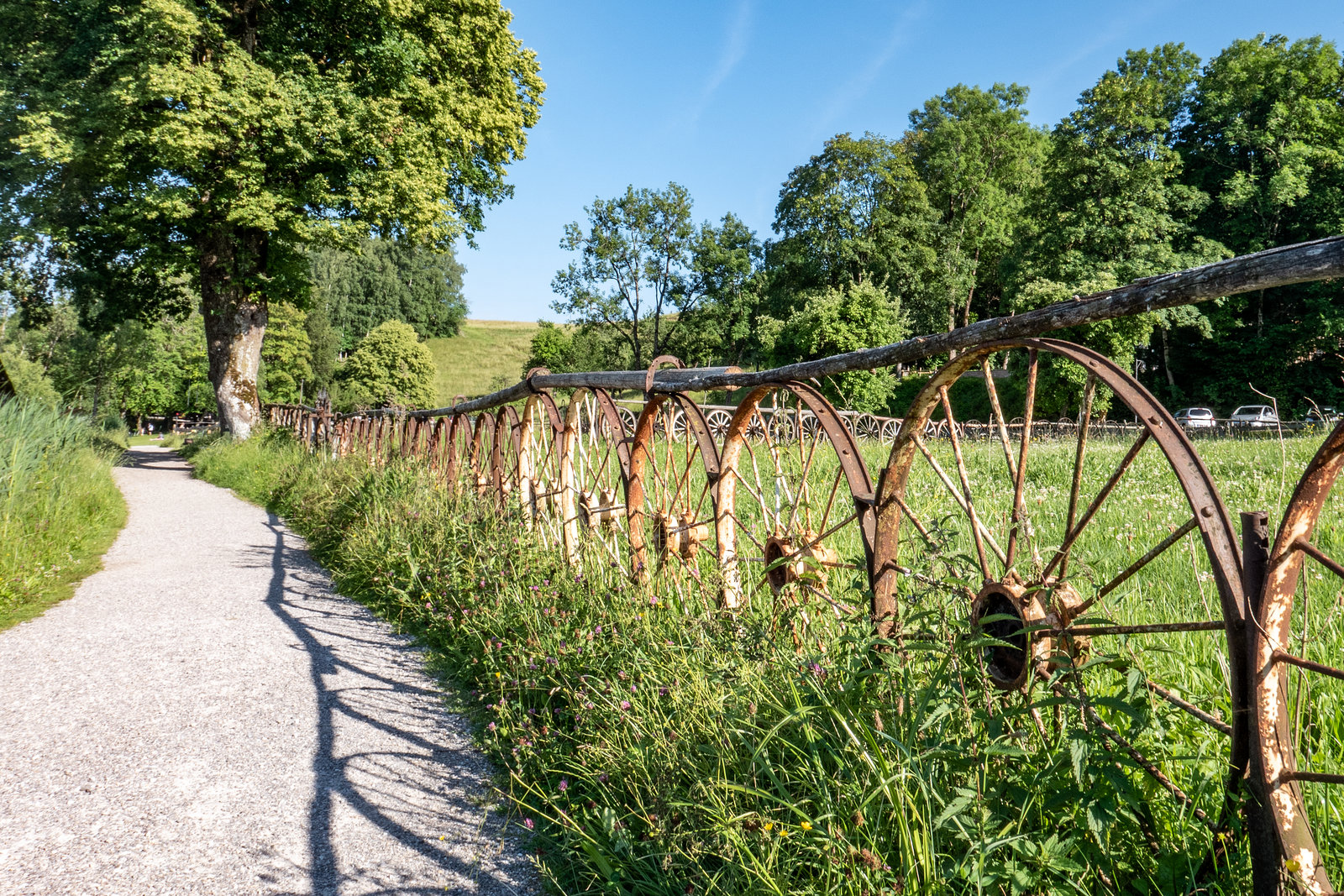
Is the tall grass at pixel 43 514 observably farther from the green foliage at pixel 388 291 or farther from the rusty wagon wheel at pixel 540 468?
the green foliage at pixel 388 291

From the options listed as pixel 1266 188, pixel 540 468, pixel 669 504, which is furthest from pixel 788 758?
Answer: pixel 1266 188

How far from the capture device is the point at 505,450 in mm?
6469

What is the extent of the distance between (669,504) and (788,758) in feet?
7.56

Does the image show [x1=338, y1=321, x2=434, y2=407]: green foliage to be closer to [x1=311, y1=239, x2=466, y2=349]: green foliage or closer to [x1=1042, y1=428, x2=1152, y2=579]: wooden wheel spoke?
[x1=311, y1=239, x2=466, y2=349]: green foliage

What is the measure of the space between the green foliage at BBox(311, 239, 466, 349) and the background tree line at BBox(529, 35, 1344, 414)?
30999 millimetres

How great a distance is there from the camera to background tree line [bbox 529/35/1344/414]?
90.5ft

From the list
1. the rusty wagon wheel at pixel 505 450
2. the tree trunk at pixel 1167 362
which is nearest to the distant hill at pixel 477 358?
the tree trunk at pixel 1167 362

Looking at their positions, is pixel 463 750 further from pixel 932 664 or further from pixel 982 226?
pixel 982 226

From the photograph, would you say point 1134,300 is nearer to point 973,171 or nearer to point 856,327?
point 856,327

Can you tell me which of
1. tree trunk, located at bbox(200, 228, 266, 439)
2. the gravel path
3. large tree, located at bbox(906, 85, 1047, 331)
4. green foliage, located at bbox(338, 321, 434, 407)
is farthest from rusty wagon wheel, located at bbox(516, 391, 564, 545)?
green foliage, located at bbox(338, 321, 434, 407)

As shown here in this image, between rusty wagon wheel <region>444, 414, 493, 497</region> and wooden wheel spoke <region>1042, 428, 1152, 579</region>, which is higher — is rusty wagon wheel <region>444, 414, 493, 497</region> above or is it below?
below

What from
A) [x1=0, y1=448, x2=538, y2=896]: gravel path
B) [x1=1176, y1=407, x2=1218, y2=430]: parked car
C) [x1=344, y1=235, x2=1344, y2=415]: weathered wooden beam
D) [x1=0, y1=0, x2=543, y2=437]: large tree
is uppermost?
[x1=0, y1=0, x2=543, y2=437]: large tree

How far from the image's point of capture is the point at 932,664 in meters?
2.48

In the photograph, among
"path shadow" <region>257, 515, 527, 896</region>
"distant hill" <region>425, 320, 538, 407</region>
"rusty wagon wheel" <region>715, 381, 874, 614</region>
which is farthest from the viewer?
"distant hill" <region>425, 320, 538, 407</region>
